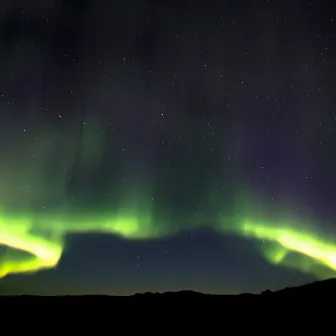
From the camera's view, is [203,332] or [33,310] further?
[33,310]

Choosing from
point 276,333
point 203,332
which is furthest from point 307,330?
point 203,332

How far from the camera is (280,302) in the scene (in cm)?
3025

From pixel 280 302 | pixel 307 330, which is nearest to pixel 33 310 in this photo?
pixel 280 302

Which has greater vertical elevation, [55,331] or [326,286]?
[326,286]

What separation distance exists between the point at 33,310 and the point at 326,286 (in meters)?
22.5

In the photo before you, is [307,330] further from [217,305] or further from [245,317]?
[217,305]

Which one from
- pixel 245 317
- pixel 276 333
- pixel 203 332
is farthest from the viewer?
pixel 245 317

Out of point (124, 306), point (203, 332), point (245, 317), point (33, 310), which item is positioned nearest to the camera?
point (203, 332)

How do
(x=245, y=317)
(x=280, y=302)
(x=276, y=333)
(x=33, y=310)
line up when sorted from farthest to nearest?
(x=33, y=310)
(x=280, y=302)
(x=245, y=317)
(x=276, y=333)

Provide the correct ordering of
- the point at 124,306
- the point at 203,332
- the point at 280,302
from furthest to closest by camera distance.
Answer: the point at 124,306 < the point at 280,302 < the point at 203,332

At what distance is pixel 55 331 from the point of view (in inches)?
967

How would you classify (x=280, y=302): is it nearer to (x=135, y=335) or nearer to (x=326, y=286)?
(x=326, y=286)

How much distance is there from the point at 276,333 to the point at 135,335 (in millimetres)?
7561

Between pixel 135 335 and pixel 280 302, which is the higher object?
pixel 280 302
